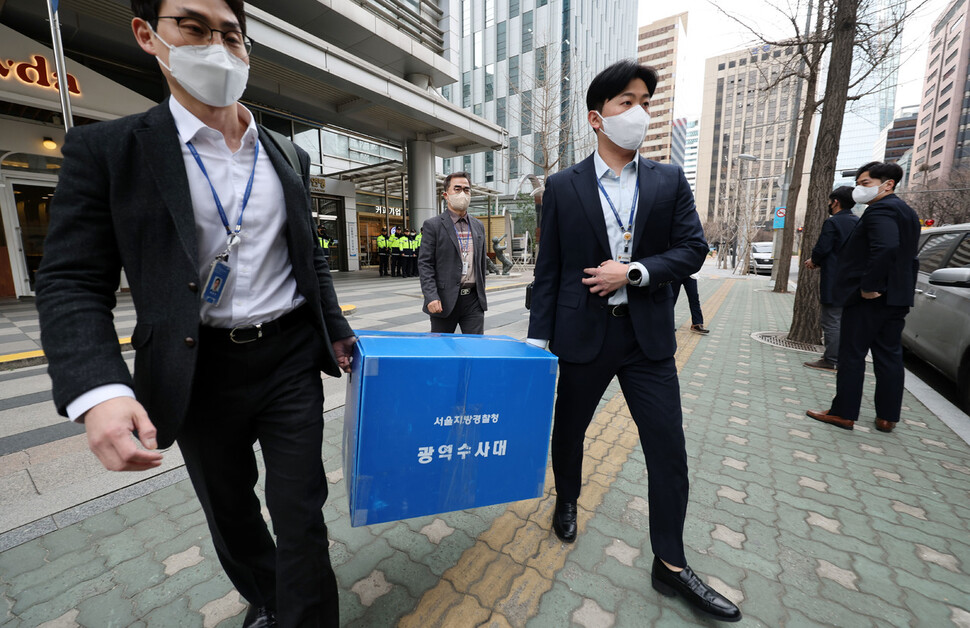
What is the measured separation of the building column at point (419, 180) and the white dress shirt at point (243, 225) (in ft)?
51.8

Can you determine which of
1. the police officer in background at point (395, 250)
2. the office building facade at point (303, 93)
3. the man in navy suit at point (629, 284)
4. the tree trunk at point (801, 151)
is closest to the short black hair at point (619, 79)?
the man in navy suit at point (629, 284)

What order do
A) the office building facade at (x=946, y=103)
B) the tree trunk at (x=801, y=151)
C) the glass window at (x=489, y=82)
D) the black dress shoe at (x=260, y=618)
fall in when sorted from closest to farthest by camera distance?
the black dress shoe at (x=260, y=618)
the tree trunk at (x=801, y=151)
the glass window at (x=489, y=82)
the office building facade at (x=946, y=103)

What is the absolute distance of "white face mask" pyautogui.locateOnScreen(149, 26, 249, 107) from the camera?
48.8 inches

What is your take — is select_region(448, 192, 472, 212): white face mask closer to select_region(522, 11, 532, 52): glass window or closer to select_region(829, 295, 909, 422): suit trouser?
select_region(829, 295, 909, 422): suit trouser

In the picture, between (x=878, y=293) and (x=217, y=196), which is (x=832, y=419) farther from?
(x=217, y=196)

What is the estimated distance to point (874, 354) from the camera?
3.46 meters

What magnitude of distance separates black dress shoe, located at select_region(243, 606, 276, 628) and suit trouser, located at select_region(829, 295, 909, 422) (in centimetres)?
420

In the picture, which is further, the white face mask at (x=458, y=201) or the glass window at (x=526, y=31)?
the glass window at (x=526, y=31)

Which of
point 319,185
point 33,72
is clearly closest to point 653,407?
point 33,72

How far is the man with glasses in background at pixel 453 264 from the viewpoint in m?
3.64

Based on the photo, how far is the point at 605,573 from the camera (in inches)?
78.6

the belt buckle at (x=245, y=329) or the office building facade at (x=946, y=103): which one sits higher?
the office building facade at (x=946, y=103)

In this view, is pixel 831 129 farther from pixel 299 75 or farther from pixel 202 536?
pixel 299 75

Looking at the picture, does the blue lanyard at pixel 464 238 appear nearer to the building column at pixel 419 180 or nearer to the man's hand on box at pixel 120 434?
the man's hand on box at pixel 120 434
